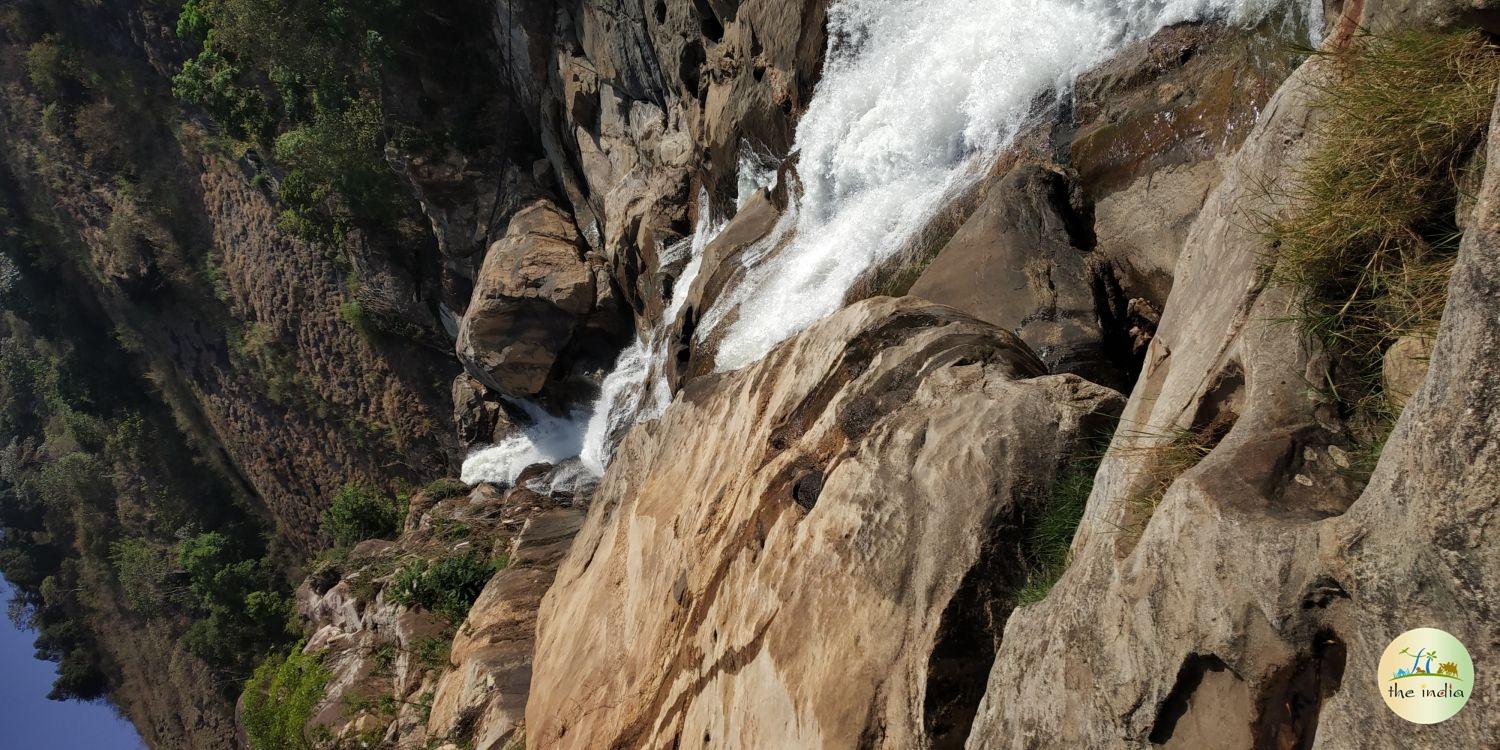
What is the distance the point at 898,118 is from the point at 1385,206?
7.59 metres

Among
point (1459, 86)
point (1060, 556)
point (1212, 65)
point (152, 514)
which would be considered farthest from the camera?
point (152, 514)

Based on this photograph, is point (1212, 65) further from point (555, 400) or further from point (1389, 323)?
point (555, 400)

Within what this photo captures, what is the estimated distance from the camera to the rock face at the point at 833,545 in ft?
14.7

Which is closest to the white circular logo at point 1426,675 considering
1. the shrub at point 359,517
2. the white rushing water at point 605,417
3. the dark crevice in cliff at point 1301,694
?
the dark crevice in cliff at point 1301,694

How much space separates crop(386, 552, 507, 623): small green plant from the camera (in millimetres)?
12586

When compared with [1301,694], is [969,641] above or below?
below

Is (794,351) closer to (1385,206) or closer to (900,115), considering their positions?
(1385,206)

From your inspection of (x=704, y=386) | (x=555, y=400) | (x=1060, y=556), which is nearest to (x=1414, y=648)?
(x=1060, y=556)

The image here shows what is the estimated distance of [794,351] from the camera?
6949 mm

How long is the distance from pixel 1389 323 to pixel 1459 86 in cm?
81

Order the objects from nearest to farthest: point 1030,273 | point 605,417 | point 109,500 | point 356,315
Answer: point 1030,273
point 605,417
point 356,315
point 109,500

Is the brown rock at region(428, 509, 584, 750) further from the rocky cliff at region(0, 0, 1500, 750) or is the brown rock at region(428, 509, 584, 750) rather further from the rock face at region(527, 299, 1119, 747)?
the rock face at region(527, 299, 1119, 747)

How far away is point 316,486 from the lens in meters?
25.8

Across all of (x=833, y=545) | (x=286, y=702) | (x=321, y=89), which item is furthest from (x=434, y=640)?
(x=321, y=89)
